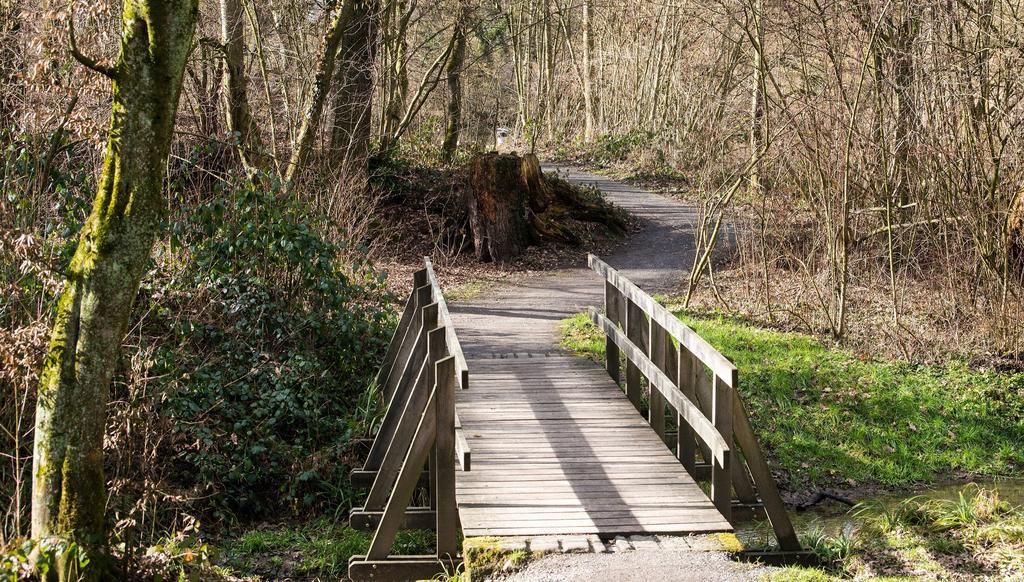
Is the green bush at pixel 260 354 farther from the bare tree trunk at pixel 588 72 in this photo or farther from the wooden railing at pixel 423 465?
the bare tree trunk at pixel 588 72

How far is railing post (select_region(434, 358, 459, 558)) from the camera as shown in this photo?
254 inches

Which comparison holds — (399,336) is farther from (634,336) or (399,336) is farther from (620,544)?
(620,544)

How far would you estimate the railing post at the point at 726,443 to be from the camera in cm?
647

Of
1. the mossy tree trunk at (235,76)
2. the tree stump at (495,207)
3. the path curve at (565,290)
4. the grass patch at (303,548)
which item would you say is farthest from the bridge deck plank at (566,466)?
the tree stump at (495,207)

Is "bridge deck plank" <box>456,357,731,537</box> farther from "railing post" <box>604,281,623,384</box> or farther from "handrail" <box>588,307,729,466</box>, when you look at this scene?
"handrail" <box>588,307,729,466</box>

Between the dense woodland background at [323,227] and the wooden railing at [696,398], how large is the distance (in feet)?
8.45

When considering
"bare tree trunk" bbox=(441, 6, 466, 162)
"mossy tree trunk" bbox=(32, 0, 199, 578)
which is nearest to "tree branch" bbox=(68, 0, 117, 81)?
"mossy tree trunk" bbox=(32, 0, 199, 578)

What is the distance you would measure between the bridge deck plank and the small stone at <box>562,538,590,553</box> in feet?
0.50

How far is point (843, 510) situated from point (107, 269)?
671 centimetres

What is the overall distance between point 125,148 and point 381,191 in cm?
1209

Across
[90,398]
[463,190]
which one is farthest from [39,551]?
[463,190]

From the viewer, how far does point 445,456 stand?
262 inches

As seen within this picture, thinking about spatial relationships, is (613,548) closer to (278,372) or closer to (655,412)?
(655,412)

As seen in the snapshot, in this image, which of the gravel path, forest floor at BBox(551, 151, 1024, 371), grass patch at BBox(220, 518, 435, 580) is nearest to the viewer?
the gravel path
